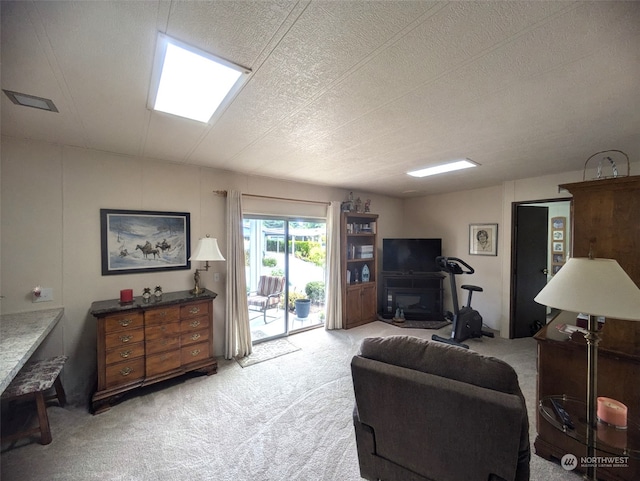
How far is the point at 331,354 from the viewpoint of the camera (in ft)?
11.5

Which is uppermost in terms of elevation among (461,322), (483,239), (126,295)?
(483,239)

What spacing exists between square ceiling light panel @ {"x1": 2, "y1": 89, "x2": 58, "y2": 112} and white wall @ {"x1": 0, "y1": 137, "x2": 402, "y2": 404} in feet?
3.13

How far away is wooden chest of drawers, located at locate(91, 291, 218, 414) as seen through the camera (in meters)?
2.33

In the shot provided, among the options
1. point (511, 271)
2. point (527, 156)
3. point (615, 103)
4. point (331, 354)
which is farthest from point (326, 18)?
point (511, 271)

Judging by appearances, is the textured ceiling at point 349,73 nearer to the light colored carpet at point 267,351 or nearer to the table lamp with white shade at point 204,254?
the table lamp with white shade at point 204,254

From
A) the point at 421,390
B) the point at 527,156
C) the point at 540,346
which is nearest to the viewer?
the point at 421,390

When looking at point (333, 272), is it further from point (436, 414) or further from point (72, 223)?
point (72, 223)

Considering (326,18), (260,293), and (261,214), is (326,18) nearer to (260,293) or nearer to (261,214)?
(261,214)

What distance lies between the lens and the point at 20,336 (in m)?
1.82

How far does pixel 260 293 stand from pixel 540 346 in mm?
3412

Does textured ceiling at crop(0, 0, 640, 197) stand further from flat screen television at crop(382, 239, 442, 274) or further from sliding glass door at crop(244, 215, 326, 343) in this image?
flat screen television at crop(382, 239, 442, 274)

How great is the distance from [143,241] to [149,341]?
113 centimetres

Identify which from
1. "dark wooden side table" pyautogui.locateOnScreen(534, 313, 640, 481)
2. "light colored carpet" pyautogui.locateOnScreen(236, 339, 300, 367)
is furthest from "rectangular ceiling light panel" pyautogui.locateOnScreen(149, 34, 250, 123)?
"light colored carpet" pyautogui.locateOnScreen(236, 339, 300, 367)

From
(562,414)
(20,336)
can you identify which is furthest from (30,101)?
(562,414)
